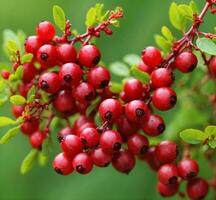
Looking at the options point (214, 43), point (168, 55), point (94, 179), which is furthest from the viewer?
point (94, 179)

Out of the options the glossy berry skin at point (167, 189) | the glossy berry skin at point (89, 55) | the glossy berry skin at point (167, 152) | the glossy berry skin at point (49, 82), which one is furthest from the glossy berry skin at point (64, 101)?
the glossy berry skin at point (167, 189)

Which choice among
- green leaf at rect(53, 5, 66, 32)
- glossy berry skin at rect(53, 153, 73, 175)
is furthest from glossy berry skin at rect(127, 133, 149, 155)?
green leaf at rect(53, 5, 66, 32)

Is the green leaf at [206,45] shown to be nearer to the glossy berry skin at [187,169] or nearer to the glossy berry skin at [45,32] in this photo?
the glossy berry skin at [187,169]

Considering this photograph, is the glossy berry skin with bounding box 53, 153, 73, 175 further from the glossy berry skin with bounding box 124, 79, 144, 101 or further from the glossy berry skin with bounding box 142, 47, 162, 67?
the glossy berry skin with bounding box 142, 47, 162, 67

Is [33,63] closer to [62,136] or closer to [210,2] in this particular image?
[62,136]

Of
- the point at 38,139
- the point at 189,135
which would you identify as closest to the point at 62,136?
the point at 38,139

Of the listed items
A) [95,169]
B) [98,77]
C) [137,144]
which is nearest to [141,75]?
[98,77]
